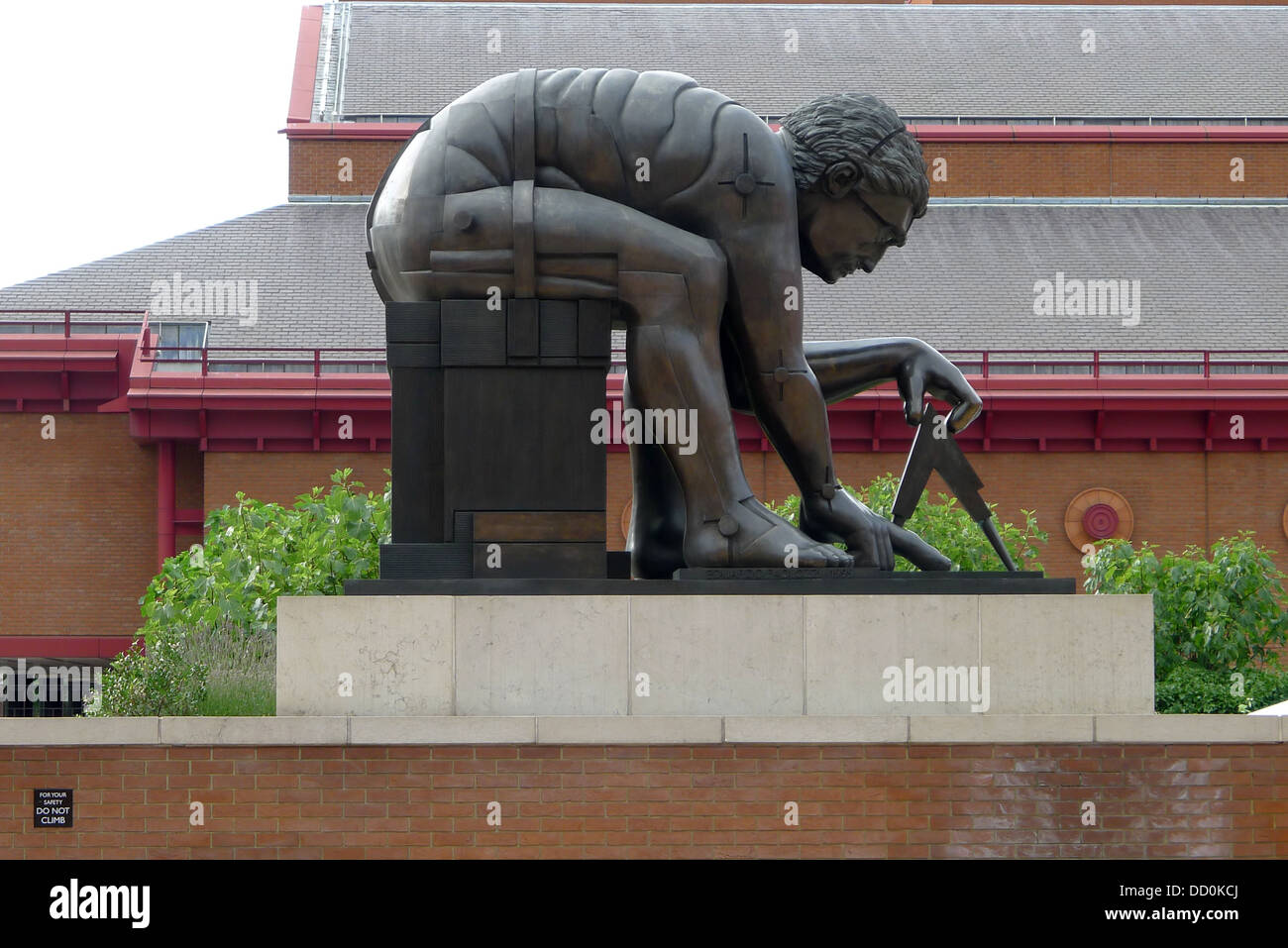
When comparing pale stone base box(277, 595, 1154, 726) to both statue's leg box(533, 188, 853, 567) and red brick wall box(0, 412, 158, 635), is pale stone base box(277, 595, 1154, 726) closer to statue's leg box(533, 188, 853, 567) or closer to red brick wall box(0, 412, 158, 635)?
statue's leg box(533, 188, 853, 567)

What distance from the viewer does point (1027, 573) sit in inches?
362

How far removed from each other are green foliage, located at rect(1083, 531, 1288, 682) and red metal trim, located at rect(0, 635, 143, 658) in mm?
20316

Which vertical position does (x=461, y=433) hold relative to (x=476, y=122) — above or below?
below

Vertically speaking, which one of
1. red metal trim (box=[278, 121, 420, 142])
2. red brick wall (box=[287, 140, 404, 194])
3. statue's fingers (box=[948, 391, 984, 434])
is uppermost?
red metal trim (box=[278, 121, 420, 142])

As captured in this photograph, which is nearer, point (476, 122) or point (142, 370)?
point (476, 122)

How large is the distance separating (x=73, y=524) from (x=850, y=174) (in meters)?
28.2

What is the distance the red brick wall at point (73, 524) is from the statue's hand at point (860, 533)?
27.2 metres

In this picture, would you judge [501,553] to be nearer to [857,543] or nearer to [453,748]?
[453,748]

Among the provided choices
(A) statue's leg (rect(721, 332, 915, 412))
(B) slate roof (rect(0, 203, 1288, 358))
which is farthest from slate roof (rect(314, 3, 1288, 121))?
(A) statue's leg (rect(721, 332, 915, 412))

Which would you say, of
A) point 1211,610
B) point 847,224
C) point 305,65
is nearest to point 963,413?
point 847,224

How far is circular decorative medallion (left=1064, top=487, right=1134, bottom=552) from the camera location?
33.4 metres

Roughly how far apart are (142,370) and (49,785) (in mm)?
24830

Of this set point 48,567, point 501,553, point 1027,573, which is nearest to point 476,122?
point 501,553
